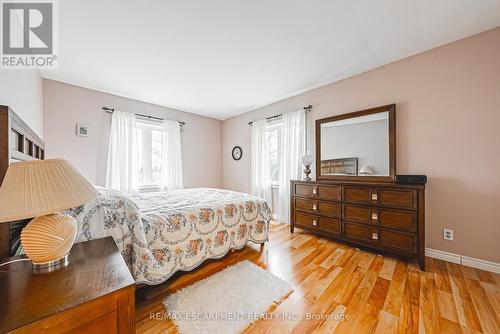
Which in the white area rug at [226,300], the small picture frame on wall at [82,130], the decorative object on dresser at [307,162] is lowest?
the white area rug at [226,300]

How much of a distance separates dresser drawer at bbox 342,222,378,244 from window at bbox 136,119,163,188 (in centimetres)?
347

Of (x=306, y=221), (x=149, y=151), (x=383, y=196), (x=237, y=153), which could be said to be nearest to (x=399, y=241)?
(x=383, y=196)

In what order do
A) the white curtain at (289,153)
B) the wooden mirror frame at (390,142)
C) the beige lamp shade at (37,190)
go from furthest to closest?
the white curtain at (289,153) → the wooden mirror frame at (390,142) → the beige lamp shade at (37,190)

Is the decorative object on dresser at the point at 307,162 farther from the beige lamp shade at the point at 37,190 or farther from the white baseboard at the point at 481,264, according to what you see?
the beige lamp shade at the point at 37,190

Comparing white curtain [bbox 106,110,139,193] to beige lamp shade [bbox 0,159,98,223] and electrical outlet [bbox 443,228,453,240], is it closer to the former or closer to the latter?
beige lamp shade [bbox 0,159,98,223]

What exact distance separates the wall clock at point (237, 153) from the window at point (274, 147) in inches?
34.0

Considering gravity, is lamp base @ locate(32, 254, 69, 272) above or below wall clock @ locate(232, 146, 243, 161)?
below

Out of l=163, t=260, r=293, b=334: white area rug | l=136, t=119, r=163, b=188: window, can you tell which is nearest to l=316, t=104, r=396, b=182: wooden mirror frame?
l=163, t=260, r=293, b=334: white area rug

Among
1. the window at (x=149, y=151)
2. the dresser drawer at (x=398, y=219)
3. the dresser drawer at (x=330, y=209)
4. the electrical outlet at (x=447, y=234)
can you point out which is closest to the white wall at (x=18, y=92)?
the window at (x=149, y=151)

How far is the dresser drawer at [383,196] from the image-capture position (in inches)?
80.9

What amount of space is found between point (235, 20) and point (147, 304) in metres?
2.58

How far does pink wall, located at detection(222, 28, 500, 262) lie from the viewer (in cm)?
191

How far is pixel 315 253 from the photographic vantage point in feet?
7.80

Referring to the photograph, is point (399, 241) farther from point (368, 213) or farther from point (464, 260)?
point (464, 260)
